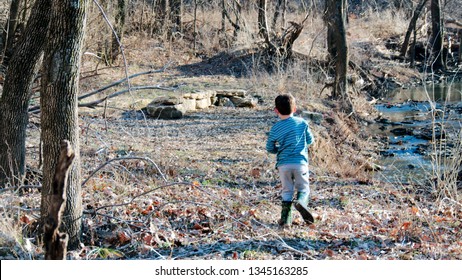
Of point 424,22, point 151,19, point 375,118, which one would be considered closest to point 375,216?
point 375,118

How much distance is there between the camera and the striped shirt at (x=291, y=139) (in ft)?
19.7

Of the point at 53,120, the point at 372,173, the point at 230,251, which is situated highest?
the point at 53,120

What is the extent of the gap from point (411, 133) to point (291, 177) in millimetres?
10203

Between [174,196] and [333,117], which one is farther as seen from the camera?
[333,117]

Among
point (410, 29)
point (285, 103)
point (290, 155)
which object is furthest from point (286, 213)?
point (410, 29)

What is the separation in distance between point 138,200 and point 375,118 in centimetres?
1214

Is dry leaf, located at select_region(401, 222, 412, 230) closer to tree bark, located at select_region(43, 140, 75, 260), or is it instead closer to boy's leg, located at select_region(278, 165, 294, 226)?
boy's leg, located at select_region(278, 165, 294, 226)

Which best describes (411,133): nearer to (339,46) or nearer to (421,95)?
(339,46)

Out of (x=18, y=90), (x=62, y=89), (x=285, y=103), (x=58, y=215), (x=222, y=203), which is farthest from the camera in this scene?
(x=222, y=203)

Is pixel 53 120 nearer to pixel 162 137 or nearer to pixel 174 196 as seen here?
pixel 174 196

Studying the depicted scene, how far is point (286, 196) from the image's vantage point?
6.07 m

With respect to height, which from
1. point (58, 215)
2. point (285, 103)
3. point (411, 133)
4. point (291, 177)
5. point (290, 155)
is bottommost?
point (411, 133)

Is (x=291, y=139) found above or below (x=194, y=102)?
above

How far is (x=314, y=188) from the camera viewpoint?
8531 mm
